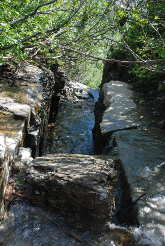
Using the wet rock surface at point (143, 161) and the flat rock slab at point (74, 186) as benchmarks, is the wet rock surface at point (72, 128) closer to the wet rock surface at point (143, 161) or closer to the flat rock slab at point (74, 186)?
the wet rock surface at point (143, 161)

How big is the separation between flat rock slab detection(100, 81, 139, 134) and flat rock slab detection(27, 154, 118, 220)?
2.76 metres

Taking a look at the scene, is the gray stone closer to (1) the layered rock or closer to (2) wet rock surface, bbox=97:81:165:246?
(2) wet rock surface, bbox=97:81:165:246

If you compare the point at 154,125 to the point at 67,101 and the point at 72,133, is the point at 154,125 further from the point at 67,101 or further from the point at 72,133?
the point at 67,101

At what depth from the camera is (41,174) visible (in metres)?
4.09

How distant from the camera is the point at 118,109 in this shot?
320 inches

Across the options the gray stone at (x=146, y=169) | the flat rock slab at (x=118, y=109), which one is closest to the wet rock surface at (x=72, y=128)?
the flat rock slab at (x=118, y=109)

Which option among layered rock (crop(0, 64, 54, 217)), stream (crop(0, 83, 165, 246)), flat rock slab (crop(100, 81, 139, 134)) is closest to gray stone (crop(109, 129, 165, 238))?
stream (crop(0, 83, 165, 246))

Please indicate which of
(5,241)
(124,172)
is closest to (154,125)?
(124,172)

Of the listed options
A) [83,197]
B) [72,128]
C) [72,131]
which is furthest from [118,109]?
[83,197]

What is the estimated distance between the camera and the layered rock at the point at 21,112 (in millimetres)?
4434

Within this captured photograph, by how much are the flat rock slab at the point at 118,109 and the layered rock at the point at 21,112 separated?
174 centimetres

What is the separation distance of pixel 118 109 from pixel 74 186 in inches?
185

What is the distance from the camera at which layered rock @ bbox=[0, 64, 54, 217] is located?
443 cm

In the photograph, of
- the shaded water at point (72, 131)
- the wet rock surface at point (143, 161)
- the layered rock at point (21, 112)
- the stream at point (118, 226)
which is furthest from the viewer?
the shaded water at point (72, 131)
